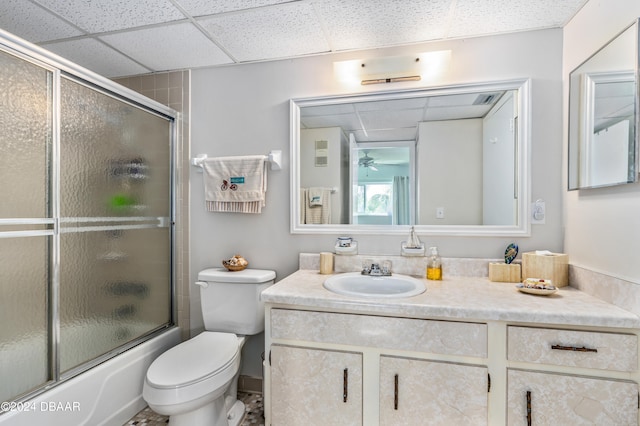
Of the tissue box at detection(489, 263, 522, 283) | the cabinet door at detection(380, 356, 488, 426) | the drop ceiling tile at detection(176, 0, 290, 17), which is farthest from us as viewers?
the tissue box at detection(489, 263, 522, 283)

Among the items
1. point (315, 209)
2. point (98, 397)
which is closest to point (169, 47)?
point (315, 209)

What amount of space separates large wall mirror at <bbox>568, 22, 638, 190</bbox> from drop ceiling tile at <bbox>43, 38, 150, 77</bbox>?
2469 mm

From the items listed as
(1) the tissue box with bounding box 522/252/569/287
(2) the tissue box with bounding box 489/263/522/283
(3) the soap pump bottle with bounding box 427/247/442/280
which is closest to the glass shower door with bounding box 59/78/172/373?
(3) the soap pump bottle with bounding box 427/247/442/280

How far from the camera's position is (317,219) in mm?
1903

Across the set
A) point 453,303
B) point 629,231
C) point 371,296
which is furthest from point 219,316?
point 629,231

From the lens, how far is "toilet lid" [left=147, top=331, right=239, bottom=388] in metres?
1.36

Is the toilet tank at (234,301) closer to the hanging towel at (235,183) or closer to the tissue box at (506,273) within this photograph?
the hanging towel at (235,183)

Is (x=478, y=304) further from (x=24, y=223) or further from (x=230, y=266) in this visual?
(x=24, y=223)

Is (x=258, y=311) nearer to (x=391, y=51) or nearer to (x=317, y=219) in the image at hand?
(x=317, y=219)

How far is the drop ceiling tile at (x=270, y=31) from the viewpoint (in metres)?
1.50

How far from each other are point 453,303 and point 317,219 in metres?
0.92

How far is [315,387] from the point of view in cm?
134

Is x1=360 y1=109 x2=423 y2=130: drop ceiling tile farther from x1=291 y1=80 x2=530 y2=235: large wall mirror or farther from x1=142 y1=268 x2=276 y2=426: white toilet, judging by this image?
x1=142 y1=268 x2=276 y2=426: white toilet

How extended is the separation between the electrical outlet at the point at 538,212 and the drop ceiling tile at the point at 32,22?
2565mm
